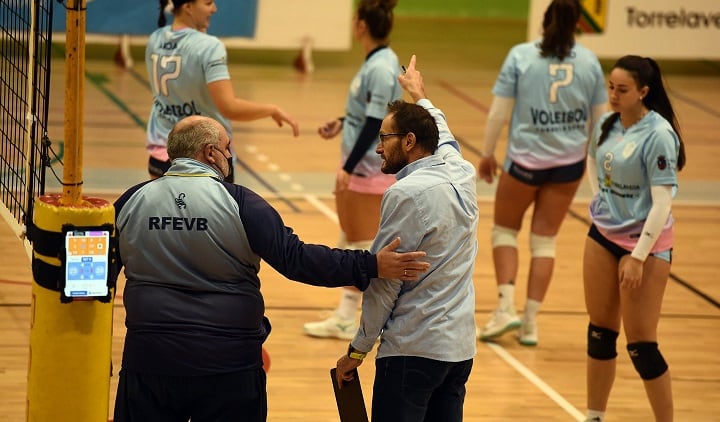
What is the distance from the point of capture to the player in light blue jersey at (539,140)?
6777 mm

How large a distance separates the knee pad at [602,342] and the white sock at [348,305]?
66.5 inches

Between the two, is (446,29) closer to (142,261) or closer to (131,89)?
(131,89)

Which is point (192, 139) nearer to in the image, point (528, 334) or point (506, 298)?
Result: point (506, 298)

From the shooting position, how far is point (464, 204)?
4.08 meters

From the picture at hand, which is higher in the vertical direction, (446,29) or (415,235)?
(415,235)

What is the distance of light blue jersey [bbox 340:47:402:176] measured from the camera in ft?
21.2

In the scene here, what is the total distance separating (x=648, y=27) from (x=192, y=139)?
1197 centimetres

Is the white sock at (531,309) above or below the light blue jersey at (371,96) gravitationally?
below

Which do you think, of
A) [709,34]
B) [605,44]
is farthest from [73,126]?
[709,34]

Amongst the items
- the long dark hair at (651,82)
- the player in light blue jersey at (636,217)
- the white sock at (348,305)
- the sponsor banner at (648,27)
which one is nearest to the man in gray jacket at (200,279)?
the player in light blue jersey at (636,217)

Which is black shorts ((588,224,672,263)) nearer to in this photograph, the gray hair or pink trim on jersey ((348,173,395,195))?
pink trim on jersey ((348,173,395,195))

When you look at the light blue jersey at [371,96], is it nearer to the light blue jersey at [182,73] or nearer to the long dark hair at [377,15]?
the long dark hair at [377,15]

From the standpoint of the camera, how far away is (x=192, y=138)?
403cm

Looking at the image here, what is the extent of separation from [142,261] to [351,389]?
0.87 metres
